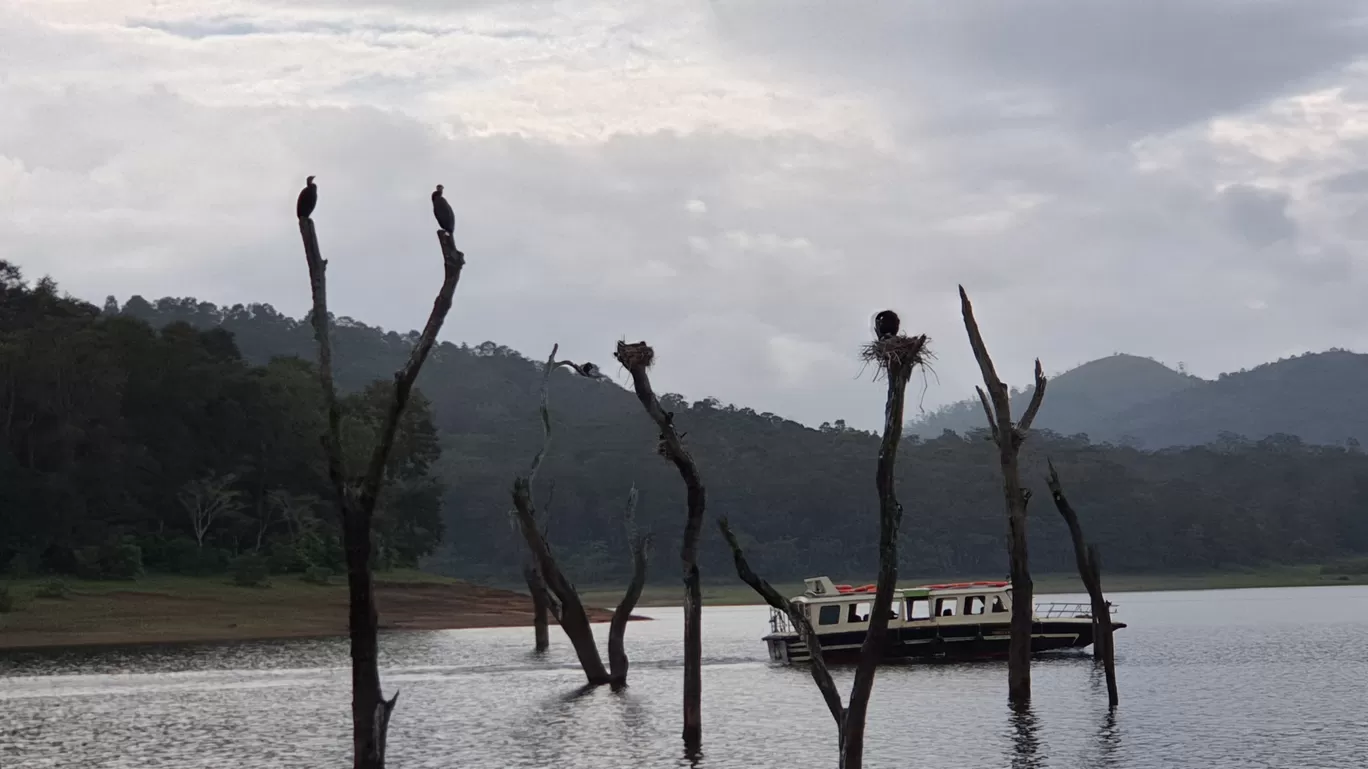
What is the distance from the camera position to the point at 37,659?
2657 inches

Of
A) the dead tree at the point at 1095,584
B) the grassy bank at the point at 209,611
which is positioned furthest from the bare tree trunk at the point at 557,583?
the grassy bank at the point at 209,611

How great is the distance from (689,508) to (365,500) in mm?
13900

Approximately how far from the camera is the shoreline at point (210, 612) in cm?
7806

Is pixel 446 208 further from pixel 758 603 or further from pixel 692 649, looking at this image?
pixel 758 603

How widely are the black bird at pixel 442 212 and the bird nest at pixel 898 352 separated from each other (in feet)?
20.6

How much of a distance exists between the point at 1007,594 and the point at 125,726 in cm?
3637

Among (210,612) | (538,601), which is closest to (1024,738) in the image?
(538,601)

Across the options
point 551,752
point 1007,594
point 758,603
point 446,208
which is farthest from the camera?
point 758,603

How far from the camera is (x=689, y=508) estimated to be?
36625 mm

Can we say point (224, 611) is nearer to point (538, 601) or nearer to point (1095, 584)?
point (538, 601)

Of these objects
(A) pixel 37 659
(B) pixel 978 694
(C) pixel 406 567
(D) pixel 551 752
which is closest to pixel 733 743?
(D) pixel 551 752

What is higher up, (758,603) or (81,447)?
(81,447)

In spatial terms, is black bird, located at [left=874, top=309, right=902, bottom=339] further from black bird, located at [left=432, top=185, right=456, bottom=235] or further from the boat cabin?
the boat cabin

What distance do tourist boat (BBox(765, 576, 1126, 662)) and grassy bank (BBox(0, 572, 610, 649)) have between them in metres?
32.3
